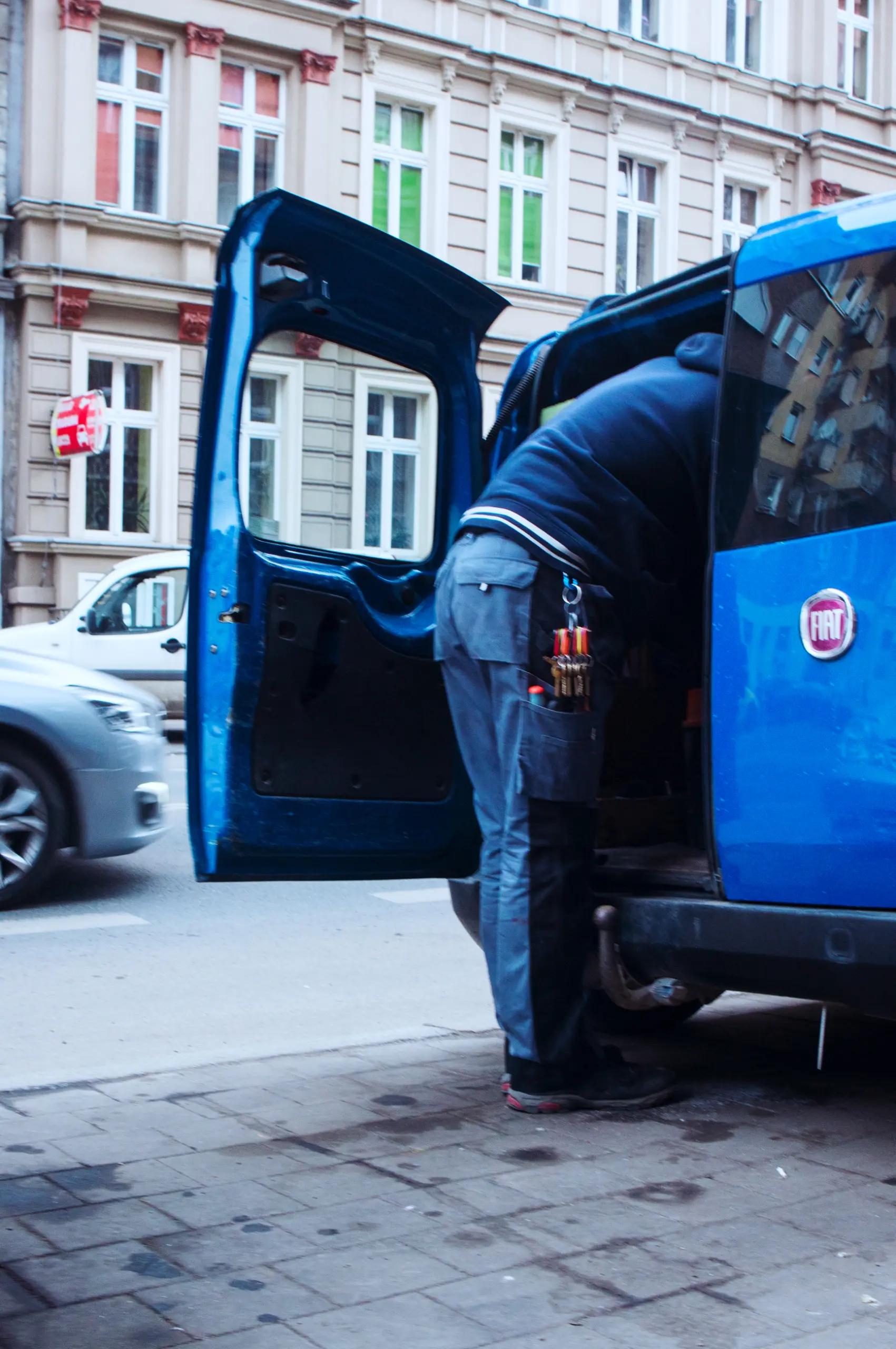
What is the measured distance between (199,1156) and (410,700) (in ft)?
5.04

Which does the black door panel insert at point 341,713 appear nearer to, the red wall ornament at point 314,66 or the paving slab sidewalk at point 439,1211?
the paving slab sidewalk at point 439,1211

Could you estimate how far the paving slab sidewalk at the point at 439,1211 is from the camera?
274 centimetres

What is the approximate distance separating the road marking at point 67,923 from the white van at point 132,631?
8096 mm

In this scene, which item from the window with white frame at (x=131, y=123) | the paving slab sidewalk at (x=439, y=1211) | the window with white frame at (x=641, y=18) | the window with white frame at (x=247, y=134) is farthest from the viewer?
the window with white frame at (x=641, y=18)

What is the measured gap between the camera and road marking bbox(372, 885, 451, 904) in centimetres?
790

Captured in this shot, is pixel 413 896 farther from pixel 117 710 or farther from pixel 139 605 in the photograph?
pixel 139 605

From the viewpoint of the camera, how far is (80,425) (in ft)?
62.0

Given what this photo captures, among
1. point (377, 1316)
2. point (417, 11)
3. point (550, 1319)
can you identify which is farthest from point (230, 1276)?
point (417, 11)

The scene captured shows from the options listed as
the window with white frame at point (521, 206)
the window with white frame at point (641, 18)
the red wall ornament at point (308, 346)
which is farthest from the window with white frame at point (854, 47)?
the red wall ornament at point (308, 346)

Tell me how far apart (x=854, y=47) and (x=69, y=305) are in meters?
14.6

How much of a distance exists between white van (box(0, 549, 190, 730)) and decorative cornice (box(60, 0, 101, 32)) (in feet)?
26.4

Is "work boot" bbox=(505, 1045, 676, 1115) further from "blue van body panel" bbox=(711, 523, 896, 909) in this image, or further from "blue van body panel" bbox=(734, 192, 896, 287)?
"blue van body panel" bbox=(734, 192, 896, 287)

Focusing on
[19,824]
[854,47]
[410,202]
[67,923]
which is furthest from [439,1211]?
[854,47]

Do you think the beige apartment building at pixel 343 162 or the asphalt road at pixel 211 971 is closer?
→ the asphalt road at pixel 211 971
